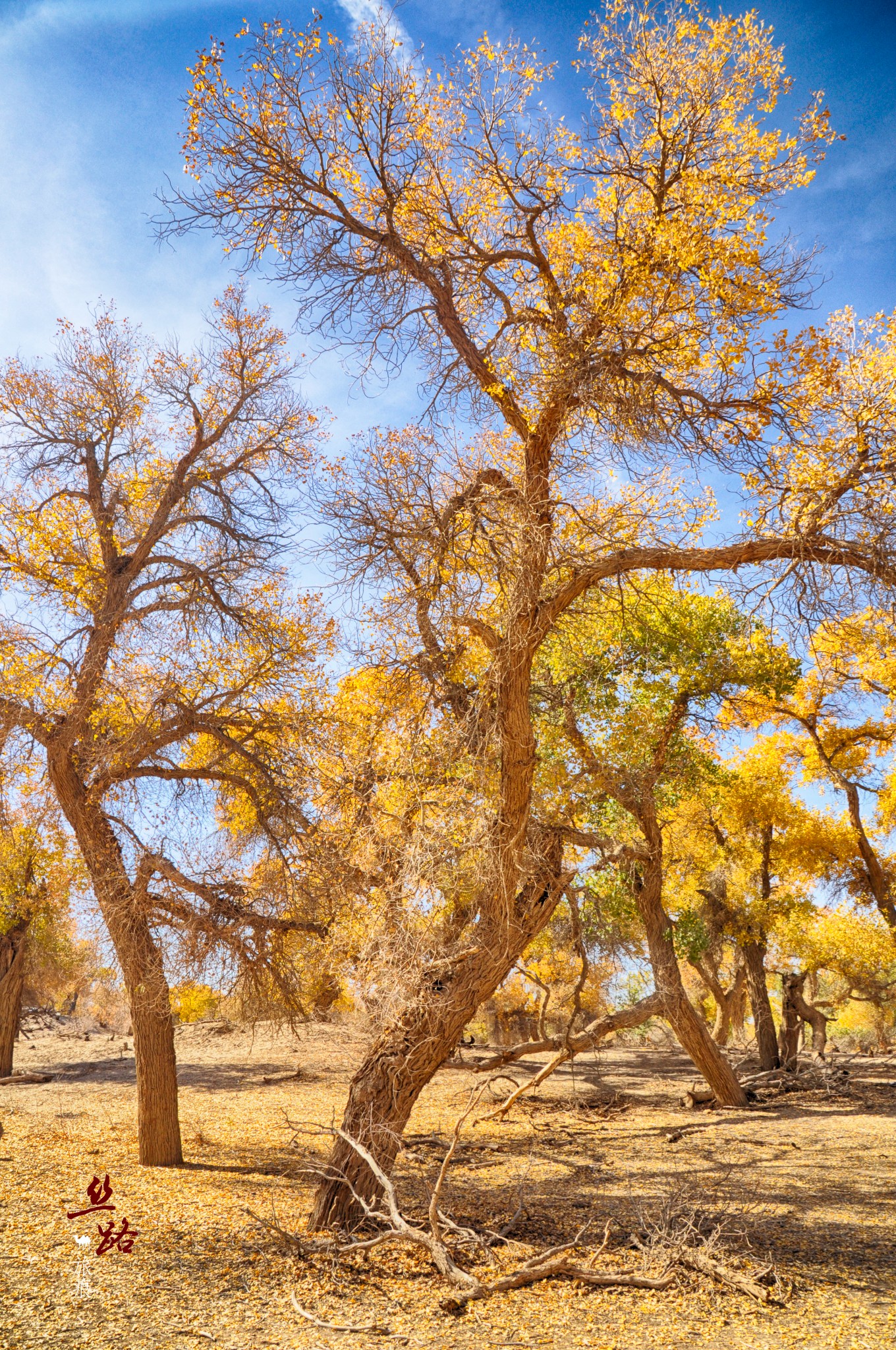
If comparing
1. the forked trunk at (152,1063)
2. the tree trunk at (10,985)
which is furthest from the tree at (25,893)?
the forked trunk at (152,1063)

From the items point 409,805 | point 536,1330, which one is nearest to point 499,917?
point 409,805

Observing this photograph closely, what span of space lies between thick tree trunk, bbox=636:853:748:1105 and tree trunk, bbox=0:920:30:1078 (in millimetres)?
11689

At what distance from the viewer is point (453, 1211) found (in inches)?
259

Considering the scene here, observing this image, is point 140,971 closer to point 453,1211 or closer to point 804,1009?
point 453,1211

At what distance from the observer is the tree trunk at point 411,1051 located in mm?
6223

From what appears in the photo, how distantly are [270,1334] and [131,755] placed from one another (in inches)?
216

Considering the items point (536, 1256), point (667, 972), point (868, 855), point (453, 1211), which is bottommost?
point (453, 1211)

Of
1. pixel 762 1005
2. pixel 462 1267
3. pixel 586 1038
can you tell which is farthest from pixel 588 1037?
pixel 762 1005

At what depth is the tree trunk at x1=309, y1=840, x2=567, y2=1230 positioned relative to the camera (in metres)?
6.22

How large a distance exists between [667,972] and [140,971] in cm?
765

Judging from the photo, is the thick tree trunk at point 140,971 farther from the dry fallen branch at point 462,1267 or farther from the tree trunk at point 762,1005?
the tree trunk at point 762,1005

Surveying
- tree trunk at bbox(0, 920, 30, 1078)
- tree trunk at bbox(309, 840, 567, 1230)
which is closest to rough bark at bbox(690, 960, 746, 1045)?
tree trunk at bbox(309, 840, 567, 1230)

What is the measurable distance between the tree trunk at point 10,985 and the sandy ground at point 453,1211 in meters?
2.88

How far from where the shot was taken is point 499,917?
6621mm
